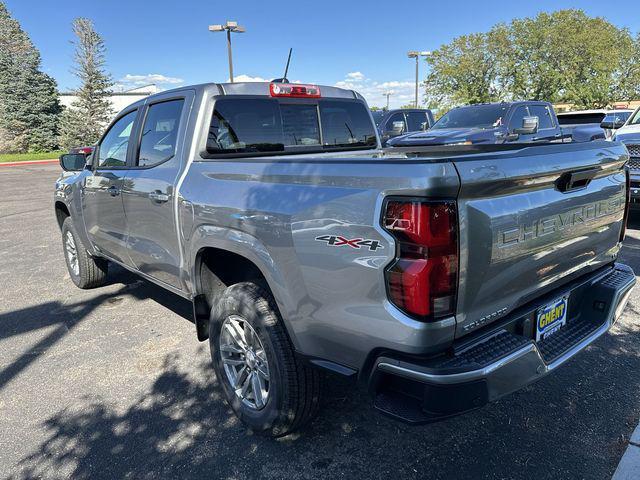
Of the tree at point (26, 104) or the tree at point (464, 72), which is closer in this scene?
the tree at point (26, 104)

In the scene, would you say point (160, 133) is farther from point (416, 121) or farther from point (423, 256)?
point (416, 121)

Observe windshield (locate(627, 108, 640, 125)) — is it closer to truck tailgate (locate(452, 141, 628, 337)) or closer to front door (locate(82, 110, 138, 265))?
truck tailgate (locate(452, 141, 628, 337))

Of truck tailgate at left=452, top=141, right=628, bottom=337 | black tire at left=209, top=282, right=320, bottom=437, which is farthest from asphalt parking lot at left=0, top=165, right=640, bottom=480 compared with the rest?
truck tailgate at left=452, top=141, right=628, bottom=337

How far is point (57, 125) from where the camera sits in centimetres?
3241

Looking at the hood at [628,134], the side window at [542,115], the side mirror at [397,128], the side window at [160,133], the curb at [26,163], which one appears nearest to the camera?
the side window at [160,133]

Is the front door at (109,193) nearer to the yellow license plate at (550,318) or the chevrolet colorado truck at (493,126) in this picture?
the yellow license plate at (550,318)

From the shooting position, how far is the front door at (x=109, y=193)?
3879 millimetres

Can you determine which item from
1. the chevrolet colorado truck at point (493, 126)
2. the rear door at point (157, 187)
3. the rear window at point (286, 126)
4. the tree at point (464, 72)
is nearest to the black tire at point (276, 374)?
the rear door at point (157, 187)

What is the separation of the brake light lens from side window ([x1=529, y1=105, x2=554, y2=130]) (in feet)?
26.4

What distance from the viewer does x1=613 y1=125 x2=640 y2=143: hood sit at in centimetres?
709

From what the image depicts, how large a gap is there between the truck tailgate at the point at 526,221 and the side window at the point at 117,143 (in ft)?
9.91

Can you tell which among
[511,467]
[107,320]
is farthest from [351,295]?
[107,320]

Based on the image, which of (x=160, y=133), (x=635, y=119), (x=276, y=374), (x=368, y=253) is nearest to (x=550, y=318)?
(x=368, y=253)

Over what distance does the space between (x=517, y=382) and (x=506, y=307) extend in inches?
12.8
